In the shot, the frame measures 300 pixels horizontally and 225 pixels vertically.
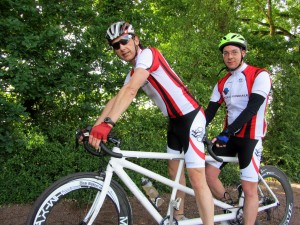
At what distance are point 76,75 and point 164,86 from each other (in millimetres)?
2669

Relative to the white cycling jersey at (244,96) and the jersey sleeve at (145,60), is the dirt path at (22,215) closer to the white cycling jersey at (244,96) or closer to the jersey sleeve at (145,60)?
the white cycling jersey at (244,96)

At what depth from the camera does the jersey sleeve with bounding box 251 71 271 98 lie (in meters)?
3.25

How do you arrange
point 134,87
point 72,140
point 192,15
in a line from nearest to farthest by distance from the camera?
point 134,87 < point 72,140 < point 192,15

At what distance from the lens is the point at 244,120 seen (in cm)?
324

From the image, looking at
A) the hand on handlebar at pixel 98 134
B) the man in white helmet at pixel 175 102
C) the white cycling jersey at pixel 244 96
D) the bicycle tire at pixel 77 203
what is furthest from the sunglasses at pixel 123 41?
the white cycling jersey at pixel 244 96

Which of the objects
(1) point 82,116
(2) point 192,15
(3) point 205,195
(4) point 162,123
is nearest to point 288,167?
(4) point 162,123

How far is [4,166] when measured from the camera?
194 inches

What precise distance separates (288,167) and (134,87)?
249 inches

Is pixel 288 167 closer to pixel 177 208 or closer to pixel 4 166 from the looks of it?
pixel 177 208

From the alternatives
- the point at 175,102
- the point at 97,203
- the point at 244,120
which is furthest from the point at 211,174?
the point at 97,203

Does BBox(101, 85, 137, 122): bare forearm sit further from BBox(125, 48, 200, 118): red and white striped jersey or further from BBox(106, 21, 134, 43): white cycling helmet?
BBox(106, 21, 134, 43): white cycling helmet

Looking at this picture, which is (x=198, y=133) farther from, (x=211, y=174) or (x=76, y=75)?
(x=76, y=75)

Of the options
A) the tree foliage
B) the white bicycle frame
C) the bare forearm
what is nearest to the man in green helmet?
the white bicycle frame

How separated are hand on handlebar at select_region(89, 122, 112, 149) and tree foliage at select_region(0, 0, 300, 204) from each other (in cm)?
241
